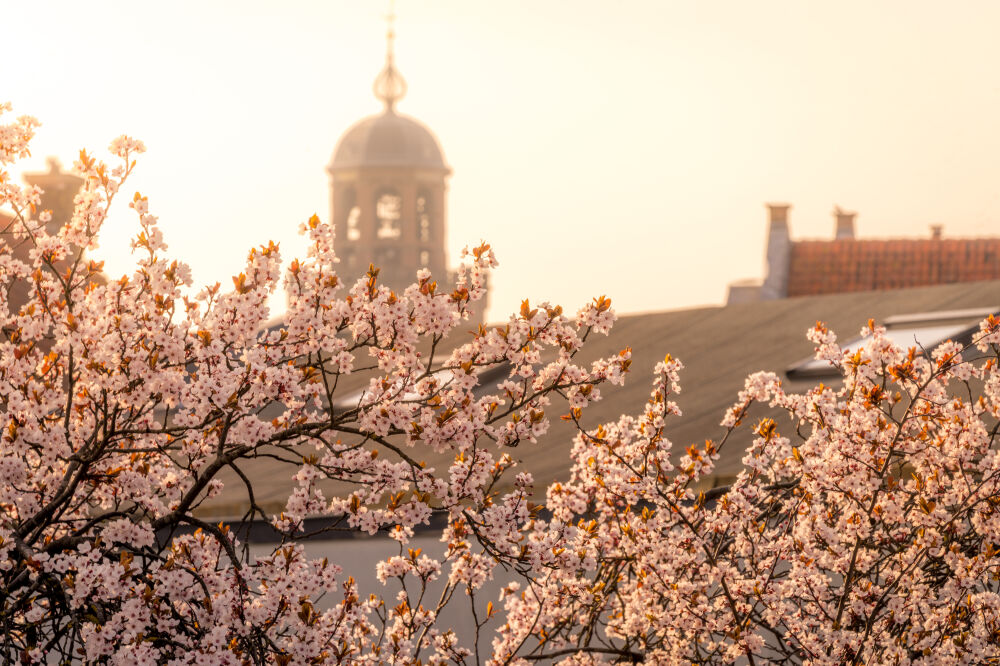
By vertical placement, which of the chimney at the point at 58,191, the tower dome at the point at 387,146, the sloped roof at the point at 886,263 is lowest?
the sloped roof at the point at 886,263

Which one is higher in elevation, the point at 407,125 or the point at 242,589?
the point at 407,125

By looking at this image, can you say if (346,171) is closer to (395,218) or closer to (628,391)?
(395,218)

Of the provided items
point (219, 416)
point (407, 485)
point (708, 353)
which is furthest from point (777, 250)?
point (219, 416)

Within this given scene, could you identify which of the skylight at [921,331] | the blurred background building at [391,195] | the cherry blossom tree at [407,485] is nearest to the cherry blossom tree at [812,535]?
the cherry blossom tree at [407,485]

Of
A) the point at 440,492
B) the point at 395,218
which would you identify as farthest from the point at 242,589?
the point at 395,218

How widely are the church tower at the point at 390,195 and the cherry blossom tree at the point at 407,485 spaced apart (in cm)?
8232

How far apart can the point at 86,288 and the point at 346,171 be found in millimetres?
87054

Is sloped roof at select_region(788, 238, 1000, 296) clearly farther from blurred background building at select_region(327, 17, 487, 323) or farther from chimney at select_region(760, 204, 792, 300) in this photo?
blurred background building at select_region(327, 17, 487, 323)

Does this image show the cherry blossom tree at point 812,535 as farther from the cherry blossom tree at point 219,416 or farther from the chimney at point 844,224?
the chimney at point 844,224

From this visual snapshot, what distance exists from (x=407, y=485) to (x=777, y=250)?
1313 inches

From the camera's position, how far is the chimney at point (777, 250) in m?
39.9

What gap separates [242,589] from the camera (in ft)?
24.9

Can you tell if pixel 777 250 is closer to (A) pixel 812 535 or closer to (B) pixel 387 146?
(A) pixel 812 535

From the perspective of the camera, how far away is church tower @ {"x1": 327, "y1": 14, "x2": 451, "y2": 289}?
93.3 m
